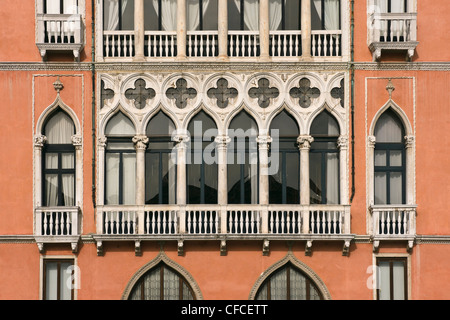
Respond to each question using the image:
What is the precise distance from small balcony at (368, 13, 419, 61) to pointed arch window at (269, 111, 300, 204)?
9.38ft

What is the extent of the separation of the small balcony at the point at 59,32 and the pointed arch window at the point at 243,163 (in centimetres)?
446

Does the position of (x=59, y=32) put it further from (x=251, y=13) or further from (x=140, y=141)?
(x=251, y=13)

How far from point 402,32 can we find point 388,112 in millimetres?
2067

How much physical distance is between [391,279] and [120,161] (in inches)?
296

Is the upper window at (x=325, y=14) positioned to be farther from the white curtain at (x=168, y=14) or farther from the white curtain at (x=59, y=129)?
the white curtain at (x=59, y=129)

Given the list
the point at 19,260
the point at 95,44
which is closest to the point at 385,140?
the point at 95,44

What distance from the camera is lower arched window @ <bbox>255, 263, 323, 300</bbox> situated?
2875cm

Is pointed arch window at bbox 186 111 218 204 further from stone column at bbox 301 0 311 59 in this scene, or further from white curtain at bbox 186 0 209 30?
stone column at bbox 301 0 311 59

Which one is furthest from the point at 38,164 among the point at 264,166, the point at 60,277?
the point at 264,166

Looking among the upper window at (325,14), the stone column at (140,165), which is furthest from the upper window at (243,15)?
the stone column at (140,165)

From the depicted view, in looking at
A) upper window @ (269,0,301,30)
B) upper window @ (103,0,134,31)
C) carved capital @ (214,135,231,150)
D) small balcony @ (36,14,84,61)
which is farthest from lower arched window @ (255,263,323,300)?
small balcony @ (36,14,84,61)

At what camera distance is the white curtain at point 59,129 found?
96.0 ft

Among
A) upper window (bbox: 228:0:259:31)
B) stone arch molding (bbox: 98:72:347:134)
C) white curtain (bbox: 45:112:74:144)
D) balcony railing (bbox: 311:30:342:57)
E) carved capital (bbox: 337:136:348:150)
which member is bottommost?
carved capital (bbox: 337:136:348:150)

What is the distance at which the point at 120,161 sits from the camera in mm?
29281
